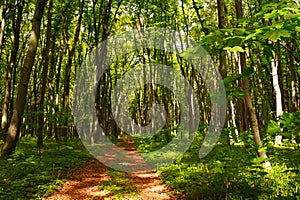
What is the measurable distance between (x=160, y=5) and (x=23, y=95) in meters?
13.1

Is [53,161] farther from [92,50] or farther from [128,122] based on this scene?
[128,122]

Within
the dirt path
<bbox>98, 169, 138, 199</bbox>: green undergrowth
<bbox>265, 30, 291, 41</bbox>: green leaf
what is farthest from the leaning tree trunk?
<bbox>265, 30, 291, 41</bbox>: green leaf

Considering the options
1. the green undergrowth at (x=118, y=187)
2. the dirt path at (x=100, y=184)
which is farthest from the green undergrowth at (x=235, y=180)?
the green undergrowth at (x=118, y=187)

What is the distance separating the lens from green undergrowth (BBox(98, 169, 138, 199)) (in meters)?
7.14

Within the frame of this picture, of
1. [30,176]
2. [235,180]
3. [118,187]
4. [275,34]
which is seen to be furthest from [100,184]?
[275,34]

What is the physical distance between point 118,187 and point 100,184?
814 mm

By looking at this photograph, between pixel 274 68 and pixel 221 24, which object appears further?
pixel 274 68

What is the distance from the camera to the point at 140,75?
3391 cm

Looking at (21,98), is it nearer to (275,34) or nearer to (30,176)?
(30,176)

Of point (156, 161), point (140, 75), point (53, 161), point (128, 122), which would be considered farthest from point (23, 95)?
point (128, 122)

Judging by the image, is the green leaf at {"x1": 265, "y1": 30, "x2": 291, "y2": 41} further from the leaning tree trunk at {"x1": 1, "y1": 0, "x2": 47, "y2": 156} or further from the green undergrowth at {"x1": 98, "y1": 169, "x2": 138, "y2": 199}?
the leaning tree trunk at {"x1": 1, "y1": 0, "x2": 47, "y2": 156}

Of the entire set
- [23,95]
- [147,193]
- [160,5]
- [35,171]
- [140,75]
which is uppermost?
[160,5]

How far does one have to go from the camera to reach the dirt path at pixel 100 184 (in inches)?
276

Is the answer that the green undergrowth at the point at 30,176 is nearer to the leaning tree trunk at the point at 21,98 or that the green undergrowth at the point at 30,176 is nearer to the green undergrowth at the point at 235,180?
the leaning tree trunk at the point at 21,98
